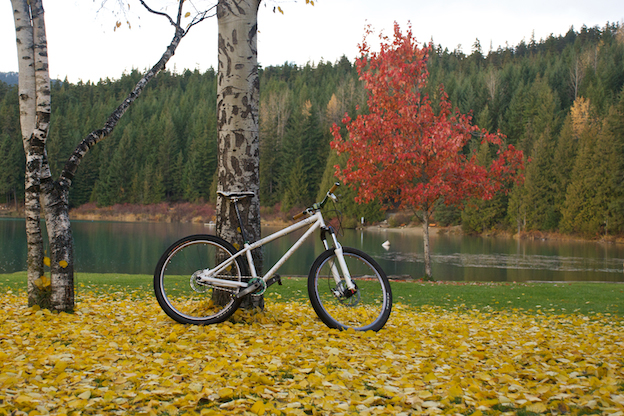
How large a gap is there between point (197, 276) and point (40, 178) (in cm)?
224

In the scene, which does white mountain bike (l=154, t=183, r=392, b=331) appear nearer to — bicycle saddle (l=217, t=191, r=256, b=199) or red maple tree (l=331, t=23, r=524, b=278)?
bicycle saddle (l=217, t=191, r=256, b=199)

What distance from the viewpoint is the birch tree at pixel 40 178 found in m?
5.40

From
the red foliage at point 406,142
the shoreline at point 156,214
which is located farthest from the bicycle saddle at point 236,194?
the shoreline at point 156,214

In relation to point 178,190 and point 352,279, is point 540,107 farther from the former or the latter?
point 352,279

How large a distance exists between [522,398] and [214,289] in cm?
323

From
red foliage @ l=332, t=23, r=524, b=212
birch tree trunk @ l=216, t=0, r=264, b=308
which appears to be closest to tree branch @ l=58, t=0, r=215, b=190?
birch tree trunk @ l=216, t=0, r=264, b=308

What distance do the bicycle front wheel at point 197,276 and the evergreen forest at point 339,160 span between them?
4844 cm

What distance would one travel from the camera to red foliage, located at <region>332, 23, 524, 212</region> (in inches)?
574

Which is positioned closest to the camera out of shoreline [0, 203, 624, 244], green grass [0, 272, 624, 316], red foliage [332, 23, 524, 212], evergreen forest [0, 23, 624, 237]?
green grass [0, 272, 624, 316]

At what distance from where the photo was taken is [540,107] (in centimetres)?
7450

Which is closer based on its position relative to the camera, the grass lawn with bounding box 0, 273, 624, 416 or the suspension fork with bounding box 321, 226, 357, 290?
the grass lawn with bounding box 0, 273, 624, 416

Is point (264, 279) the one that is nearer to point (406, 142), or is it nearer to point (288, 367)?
point (288, 367)

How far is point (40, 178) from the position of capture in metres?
5.47

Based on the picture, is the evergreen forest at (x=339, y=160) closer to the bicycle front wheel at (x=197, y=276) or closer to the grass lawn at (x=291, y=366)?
the grass lawn at (x=291, y=366)
